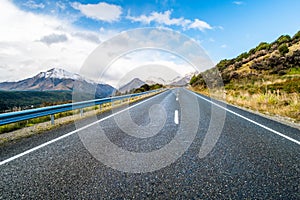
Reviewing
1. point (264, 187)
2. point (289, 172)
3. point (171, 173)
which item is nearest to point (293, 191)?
point (264, 187)

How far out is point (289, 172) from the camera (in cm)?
354

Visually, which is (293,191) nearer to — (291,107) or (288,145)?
(288,145)

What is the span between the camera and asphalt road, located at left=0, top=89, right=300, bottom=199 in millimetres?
2914

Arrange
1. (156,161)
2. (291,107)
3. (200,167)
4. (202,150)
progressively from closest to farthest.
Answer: (200,167), (156,161), (202,150), (291,107)

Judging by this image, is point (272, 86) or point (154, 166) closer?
point (154, 166)

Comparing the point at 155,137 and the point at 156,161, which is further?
the point at 155,137

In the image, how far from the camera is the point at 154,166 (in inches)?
155

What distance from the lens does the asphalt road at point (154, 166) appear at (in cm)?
291

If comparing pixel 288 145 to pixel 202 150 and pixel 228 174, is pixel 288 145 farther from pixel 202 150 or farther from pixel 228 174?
pixel 228 174

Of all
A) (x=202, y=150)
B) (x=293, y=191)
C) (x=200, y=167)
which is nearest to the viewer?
(x=293, y=191)

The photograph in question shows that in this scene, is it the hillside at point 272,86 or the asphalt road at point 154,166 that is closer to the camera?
the asphalt road at point 154,166

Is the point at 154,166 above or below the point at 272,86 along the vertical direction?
below

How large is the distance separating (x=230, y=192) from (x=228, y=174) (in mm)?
648

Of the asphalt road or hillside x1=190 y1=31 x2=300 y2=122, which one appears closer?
the asphalt road
